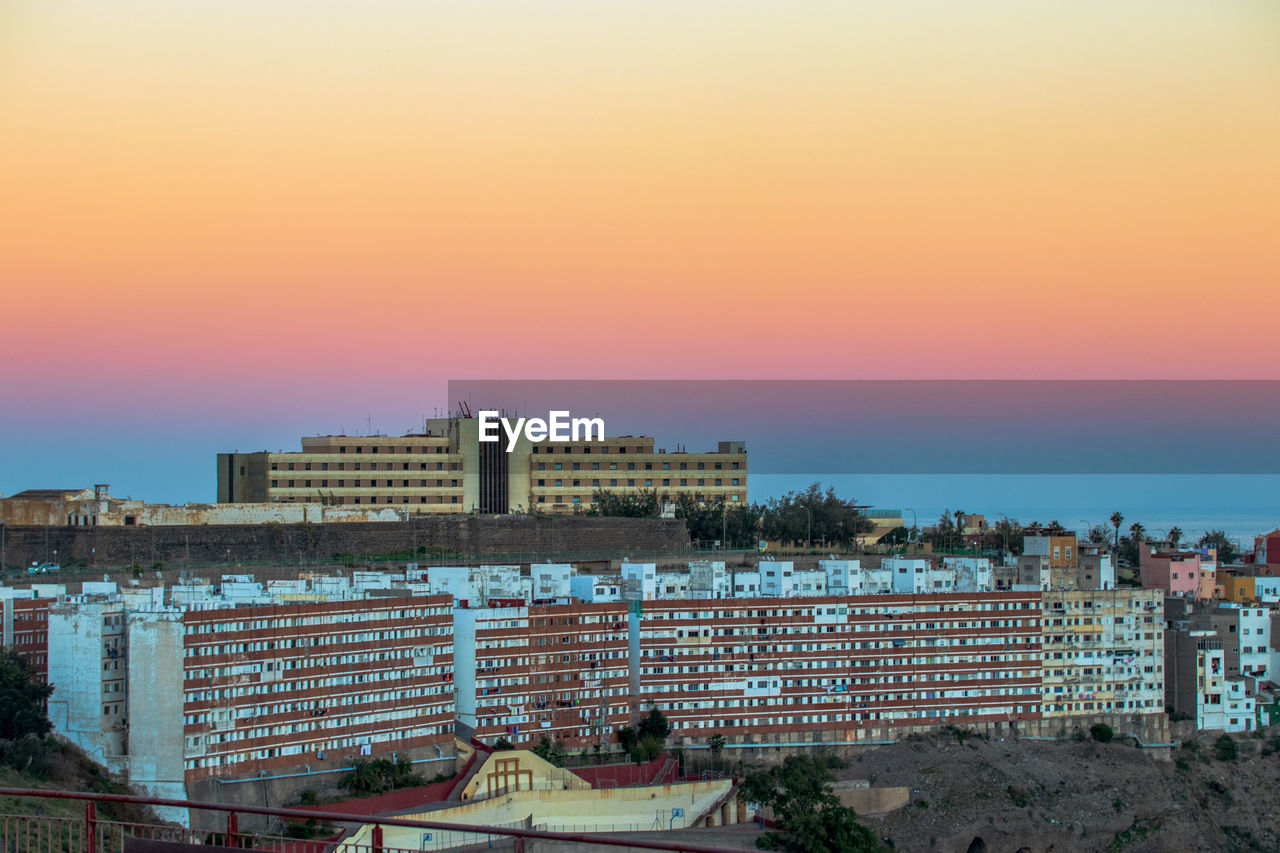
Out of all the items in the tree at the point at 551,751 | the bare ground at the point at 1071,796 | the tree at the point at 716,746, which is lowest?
the bare ground at the point at 1071,796

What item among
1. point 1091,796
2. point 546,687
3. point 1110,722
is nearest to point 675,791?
point 546,687

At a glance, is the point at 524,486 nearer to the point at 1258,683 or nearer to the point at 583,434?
the point at 583,434

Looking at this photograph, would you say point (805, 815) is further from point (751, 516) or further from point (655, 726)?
point (751, 516)

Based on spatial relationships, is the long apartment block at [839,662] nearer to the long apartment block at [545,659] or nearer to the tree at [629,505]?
the long apartment block at [545,659]

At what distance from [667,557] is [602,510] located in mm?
7933

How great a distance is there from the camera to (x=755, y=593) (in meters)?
33.7

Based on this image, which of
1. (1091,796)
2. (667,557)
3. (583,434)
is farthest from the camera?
(583,434)

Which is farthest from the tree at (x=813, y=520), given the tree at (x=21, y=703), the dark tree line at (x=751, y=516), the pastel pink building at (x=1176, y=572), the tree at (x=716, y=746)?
the tree at (x=21, y=703)

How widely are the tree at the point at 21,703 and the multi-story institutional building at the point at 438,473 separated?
26.0 metres

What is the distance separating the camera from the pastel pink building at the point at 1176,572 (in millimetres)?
41406

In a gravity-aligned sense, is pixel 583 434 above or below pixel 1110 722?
above

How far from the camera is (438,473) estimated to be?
52219mm

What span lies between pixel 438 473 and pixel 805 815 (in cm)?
2752

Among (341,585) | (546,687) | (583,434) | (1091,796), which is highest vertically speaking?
(583,434)
